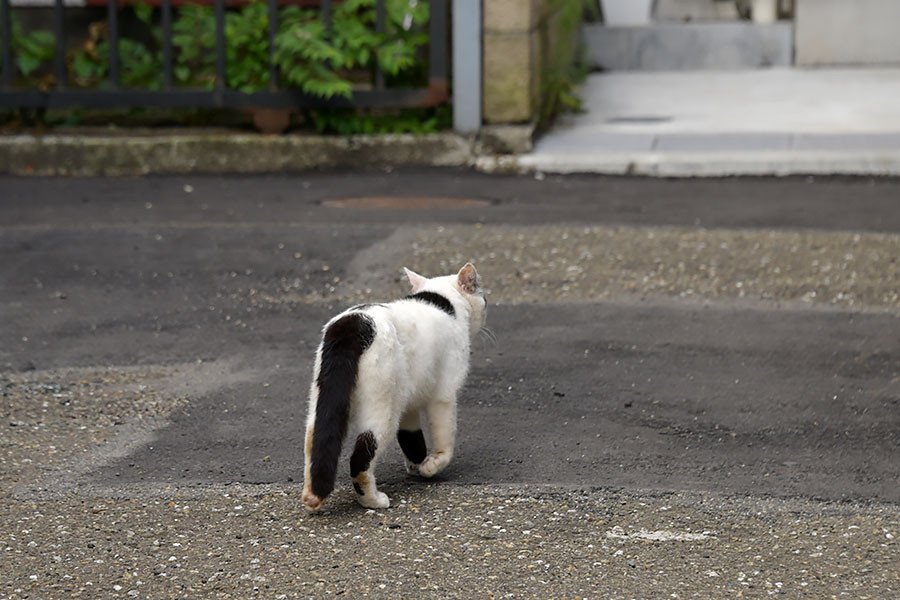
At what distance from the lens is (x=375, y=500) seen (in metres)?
4.59

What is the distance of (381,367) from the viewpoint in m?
4.46

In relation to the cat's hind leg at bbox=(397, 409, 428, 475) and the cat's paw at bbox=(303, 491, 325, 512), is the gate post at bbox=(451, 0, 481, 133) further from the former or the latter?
the cat's paw at bbox=(303, 491, 325, 512)

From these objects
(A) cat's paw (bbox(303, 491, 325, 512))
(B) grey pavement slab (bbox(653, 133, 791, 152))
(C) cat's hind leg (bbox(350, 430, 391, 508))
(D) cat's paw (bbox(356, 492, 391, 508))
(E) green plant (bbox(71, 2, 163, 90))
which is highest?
(E) green plant (bbox(71, 2, 163, 90))

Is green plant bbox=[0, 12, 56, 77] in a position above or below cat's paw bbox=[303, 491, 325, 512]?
above

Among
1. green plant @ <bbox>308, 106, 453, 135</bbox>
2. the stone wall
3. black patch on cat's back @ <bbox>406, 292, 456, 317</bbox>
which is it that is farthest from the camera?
green plant @ <bbox>308, 106, 453, 135</bbox>

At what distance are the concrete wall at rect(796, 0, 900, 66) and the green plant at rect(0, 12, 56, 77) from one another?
8.45 meters

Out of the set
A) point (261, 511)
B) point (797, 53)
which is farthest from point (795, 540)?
point (797, 53)

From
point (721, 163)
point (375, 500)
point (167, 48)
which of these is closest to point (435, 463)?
point (375, 500)

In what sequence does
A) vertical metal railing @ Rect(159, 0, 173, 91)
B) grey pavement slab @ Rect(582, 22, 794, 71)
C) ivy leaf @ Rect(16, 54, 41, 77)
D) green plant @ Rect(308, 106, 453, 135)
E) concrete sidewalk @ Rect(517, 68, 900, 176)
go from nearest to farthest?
concrete sidewalk @ Rect(517, 68, 900, 176)
vertical metal railing @ Rect(159, 0, 173, 91)
green plant @ Rect(308, 106, 453, 135)
ivy leaf @ Rect(16, 54, 41, 77)
grey pavement slab @ Rect(582, 22, 794, 71)

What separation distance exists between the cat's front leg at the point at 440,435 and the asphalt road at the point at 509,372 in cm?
7

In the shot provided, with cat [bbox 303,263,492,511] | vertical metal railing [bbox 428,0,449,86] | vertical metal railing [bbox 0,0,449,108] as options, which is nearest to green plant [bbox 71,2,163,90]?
vertical metal railing [bbox 0,0,449,108]

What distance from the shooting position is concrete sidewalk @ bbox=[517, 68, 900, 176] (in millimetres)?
10883

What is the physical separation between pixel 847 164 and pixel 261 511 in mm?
7454

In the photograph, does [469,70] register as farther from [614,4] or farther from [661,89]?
[614,4]
